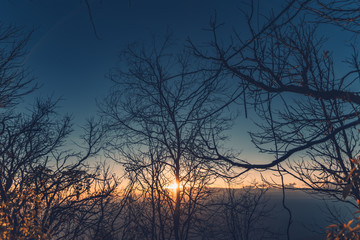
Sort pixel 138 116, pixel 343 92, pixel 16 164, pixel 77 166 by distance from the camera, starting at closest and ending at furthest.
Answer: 1. pixel 343 92
2. pixel 138 116
3. pixel 16 164
4. pixel 77 166

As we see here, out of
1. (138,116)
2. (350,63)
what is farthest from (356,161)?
(138,116)

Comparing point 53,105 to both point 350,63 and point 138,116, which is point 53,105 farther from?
point 350,63

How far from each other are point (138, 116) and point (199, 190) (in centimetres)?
454

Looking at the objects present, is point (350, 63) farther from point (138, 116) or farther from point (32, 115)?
point (32, 115)

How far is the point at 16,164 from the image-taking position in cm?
900

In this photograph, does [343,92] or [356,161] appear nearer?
[356,161]

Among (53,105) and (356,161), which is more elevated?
(53,105)

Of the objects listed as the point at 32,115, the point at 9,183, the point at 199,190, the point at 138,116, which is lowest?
the point at 199,190

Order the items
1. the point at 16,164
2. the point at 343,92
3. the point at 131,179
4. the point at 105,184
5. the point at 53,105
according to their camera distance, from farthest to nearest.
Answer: the point at 105,184 < the point at 131,179 < the point at 53,105 < the point at 16,164 < the point at 343,92

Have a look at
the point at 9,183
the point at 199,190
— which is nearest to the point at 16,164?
the point at 9,183

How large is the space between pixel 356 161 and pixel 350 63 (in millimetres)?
2651

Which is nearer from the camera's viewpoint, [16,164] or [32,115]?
[16,164]

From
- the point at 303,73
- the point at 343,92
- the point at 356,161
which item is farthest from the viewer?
the point at 303,73

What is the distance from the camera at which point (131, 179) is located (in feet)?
35.9
